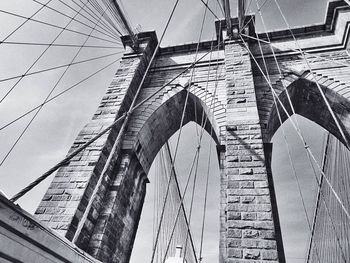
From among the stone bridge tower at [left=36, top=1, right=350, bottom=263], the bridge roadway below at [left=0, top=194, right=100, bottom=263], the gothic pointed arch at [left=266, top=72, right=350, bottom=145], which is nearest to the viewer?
the bridge roadway below at [left=0, top=194, right=100, bottom=263]

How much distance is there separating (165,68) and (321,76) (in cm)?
328

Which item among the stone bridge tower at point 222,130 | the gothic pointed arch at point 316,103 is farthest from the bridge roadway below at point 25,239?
the gothic pointed arch at point 316,103

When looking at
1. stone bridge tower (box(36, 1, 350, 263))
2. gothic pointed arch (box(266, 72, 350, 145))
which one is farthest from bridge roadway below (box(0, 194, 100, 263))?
gothic pointed arch (box(266, 72, 350, 145))

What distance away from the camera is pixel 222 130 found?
12.4 ft

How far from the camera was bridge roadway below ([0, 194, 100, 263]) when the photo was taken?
0.93m

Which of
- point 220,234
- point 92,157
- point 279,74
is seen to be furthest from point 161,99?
point 220,234

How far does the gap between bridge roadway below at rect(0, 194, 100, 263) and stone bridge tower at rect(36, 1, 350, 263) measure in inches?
62.0

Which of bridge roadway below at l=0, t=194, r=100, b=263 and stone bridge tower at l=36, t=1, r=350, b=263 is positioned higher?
stone bridge tower at l=36, t=1, r=350, b=263

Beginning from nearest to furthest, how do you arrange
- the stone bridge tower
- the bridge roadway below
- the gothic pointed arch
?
the bridge roadway below → the stone bridge tower → the gothic pointed arch

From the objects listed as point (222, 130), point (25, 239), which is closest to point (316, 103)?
point (222, 130)

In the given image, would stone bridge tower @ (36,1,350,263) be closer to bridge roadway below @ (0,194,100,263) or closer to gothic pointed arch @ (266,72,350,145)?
gothic pointed arch @ (266,72,350,145)

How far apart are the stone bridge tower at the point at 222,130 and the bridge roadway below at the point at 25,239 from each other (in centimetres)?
158

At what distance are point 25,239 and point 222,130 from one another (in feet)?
10.5

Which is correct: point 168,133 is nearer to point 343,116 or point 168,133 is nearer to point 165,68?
point 165,68
